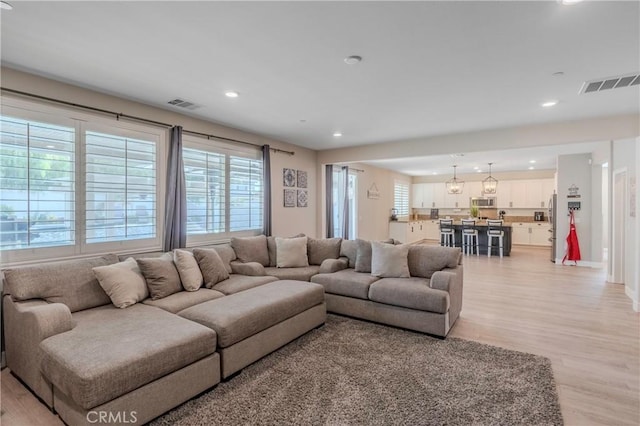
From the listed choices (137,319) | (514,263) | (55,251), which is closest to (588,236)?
(514,263)

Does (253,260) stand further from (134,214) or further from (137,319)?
(137,319)

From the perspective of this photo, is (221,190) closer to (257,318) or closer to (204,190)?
(204,190)

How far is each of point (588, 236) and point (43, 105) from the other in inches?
391

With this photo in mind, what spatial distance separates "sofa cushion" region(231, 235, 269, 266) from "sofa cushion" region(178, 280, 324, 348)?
114 centimetres

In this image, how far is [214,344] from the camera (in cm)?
245

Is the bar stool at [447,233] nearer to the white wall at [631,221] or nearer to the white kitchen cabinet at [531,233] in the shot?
the white kitchen cabinet at [531,233]

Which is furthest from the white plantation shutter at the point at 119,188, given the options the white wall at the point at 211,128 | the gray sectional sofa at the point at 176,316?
the gray sectional sofa at the point at 176,316

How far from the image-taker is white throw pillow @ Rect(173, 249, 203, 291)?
3.40 meters

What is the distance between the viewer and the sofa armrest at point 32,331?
2.24 meters

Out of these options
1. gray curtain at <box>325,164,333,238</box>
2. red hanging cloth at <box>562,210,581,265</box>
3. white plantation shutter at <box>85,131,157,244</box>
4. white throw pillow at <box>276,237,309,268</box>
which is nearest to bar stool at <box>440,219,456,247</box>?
red hanging cloth at <box>562,210,581,265</box>

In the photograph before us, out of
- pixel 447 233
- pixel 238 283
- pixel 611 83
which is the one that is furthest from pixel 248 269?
pixel 447 233

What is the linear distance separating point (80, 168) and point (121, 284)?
1.44m

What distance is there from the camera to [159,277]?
321cm

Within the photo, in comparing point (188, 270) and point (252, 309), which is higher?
point (188, 270)
